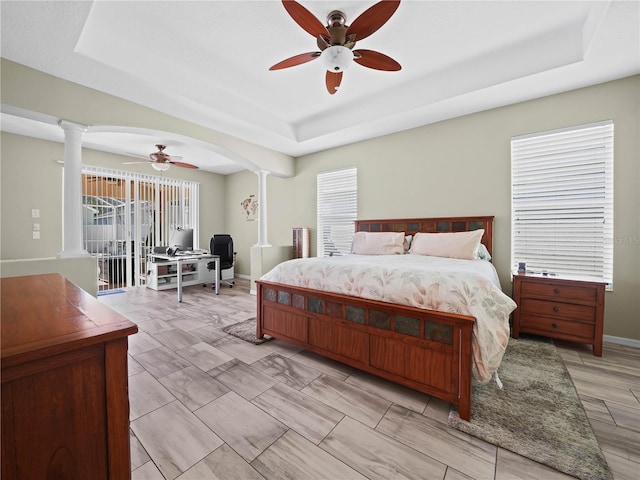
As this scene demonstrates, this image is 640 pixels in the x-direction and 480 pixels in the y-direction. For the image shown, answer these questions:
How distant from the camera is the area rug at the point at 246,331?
9.25 feet

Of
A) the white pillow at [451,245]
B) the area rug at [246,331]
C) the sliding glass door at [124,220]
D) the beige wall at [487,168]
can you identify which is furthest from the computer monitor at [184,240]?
the white pillow at [451,245]

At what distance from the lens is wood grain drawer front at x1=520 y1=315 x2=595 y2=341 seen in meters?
2.53

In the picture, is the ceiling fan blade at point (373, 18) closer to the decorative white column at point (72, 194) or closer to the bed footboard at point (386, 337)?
the bed footboard at point (386, 337)

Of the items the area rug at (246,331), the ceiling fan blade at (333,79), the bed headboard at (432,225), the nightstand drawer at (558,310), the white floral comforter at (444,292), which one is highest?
the ceiling fan blade at (333,79)

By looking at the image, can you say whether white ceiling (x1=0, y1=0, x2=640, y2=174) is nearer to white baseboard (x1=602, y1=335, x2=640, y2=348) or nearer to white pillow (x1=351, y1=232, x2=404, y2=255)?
white pillow (x1=351, y1=232, x2=404, y2=255)

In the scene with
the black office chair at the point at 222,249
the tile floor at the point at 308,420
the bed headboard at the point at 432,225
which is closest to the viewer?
the tile floor at the point at 308,420

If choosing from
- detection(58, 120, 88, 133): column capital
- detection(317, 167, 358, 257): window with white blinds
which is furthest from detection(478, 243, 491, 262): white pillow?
detection(58, 120, 88, 133): column capital

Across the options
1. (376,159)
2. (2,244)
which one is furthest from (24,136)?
(376,159)

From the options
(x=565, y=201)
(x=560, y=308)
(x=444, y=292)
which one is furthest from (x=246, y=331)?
(x=565, y=201)

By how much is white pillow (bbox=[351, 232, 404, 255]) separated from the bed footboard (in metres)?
1.55

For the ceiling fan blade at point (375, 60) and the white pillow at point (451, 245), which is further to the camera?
the white pillow at point (451, 245)

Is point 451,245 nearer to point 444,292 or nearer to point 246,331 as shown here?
point 444,292

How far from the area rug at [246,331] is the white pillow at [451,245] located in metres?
2.14

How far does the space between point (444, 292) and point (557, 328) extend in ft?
6.13
